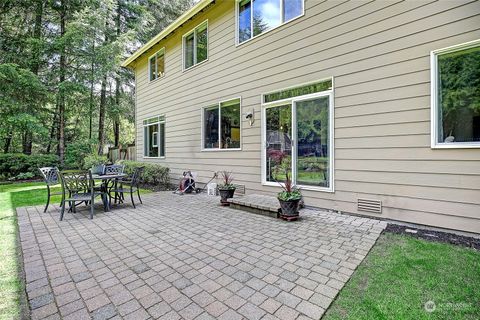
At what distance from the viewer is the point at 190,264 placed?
2637mm

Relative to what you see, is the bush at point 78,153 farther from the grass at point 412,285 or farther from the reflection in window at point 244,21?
the grass at point 412,285

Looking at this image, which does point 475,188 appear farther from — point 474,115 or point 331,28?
point 331,28

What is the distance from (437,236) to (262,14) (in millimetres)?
5612

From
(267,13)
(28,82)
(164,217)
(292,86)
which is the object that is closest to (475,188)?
(292,86)

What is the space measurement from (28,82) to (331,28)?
11817 millimetres

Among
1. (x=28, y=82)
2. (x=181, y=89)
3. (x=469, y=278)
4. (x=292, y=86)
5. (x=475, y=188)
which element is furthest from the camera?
(x=28, y=82)

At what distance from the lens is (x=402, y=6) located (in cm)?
374

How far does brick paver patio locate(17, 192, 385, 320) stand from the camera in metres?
1.91

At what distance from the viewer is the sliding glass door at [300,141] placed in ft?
15.3

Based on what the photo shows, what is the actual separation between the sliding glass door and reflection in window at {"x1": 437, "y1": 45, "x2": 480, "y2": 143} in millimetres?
1596

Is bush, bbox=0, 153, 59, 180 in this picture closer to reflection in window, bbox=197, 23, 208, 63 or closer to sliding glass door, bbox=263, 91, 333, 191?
reflection in window, bbox=197, 23, 208, 63

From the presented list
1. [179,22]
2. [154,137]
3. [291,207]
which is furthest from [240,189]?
[179,22]

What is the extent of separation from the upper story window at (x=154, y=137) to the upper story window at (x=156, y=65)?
1.78 meters

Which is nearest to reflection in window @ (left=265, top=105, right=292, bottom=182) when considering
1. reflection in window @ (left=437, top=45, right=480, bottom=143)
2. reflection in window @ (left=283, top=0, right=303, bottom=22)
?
reflection in window @ (left=283, top=0, right=303, bottom=22)
